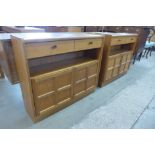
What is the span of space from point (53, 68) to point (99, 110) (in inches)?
34.7

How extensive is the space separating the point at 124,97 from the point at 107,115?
0.59 metres

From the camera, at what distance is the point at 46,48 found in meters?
1.23

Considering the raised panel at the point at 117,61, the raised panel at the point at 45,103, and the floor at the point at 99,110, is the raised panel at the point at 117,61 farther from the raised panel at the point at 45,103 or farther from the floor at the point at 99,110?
the raised panel at the point at 45,103

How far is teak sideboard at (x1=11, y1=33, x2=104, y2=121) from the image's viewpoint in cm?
120

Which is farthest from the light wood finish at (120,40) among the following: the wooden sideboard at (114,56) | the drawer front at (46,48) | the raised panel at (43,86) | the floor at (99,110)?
the raised panel at (43,86)

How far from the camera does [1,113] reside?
1.65 m

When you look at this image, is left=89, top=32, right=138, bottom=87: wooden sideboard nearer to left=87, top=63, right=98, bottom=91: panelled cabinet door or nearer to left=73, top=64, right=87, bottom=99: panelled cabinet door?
left=87, top=63, right=98, bottom=91: panelled cabinet door

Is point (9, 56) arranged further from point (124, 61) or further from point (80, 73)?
point (124, 61)

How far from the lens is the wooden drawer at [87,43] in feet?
4.98

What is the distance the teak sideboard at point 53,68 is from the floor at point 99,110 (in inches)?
5.5

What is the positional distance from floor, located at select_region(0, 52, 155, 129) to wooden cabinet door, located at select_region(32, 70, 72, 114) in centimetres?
20

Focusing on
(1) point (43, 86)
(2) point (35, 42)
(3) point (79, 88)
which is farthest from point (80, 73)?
(2) point (35, 42)
